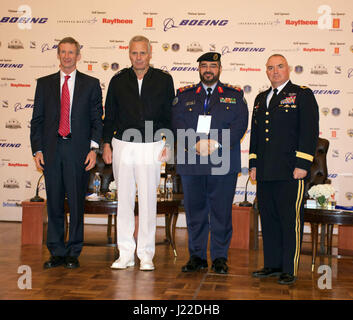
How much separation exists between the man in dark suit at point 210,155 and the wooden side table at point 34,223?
82.4 inches

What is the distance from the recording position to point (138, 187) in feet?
13.1

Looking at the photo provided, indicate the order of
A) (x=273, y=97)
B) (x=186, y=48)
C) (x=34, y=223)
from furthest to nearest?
1. (x=186, y=48)
2. (x=34, y=223)
3. (x=273, y=97)

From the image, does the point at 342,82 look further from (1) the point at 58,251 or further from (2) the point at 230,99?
(1) the point at 58,251

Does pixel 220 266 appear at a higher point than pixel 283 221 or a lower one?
lower

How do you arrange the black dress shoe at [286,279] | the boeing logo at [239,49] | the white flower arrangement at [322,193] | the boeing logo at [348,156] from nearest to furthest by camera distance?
the black dress shoe at [286,279]
the white flower arrangement at [322,193]
the boeing logo at [348,156]
the boeing logo at [239,49]

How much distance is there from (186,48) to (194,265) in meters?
3.87

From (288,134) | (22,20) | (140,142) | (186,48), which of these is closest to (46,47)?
(22,20)

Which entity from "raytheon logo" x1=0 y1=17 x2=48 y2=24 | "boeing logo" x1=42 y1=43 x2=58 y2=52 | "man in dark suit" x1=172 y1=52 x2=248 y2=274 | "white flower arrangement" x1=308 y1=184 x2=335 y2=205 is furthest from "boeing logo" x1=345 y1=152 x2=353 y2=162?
"raytheon logo" x1=0 y1=17 x2=48 y2=24

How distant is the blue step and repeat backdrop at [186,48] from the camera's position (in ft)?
22.1

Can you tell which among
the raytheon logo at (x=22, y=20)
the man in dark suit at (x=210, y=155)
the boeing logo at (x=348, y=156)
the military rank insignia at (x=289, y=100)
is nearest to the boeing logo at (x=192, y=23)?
the raytheon logo at (x=22, y=20)

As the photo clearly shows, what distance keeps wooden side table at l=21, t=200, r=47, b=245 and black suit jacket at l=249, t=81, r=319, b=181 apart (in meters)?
2.71

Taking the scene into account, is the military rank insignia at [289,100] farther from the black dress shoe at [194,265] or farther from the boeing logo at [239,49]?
the boeing logo at [239,49]

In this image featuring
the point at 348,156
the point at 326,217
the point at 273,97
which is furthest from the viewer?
the point at 348,156

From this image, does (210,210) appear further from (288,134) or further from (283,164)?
→ (288,134)
